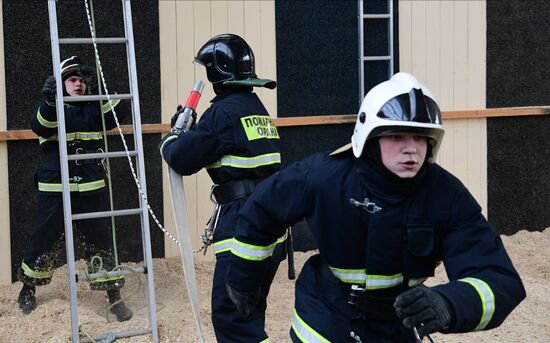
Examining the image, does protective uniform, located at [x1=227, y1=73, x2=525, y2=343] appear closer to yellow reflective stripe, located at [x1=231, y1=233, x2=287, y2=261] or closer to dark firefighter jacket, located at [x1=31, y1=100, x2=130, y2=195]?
yellow reflective stripe, located at [x1=231, y1=233, x2=287, y2=261]

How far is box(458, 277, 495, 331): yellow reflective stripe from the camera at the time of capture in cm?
281

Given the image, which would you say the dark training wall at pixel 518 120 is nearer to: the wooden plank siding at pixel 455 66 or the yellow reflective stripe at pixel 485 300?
the wooden plank siding at pixel 455 66

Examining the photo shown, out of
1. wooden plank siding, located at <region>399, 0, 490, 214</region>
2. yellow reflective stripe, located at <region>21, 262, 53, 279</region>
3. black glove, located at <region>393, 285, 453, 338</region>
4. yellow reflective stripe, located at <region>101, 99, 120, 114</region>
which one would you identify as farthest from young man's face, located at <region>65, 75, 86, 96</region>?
black glove, located at <region>393, 285, 453, 338</region>

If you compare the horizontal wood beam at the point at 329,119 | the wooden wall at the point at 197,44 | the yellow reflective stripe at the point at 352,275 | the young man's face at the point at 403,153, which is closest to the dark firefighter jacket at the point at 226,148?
the yellow reflective stripe at the point at 352,275

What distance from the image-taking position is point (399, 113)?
10.1 ft

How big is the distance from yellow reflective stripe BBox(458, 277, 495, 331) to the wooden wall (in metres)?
4.70

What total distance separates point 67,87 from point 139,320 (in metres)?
1.73

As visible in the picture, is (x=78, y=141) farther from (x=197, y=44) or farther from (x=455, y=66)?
(x=455, y=66)

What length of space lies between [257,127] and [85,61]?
2542 mm

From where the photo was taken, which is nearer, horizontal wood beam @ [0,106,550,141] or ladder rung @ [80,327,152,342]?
ladder rung @ [80,327,152,342]

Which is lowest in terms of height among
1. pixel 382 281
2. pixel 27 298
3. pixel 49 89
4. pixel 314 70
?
pixel 27 298

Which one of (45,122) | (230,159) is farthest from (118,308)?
(230,159)

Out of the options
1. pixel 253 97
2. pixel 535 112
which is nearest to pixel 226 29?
pixel 253 97

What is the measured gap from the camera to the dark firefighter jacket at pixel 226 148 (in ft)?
15.7
